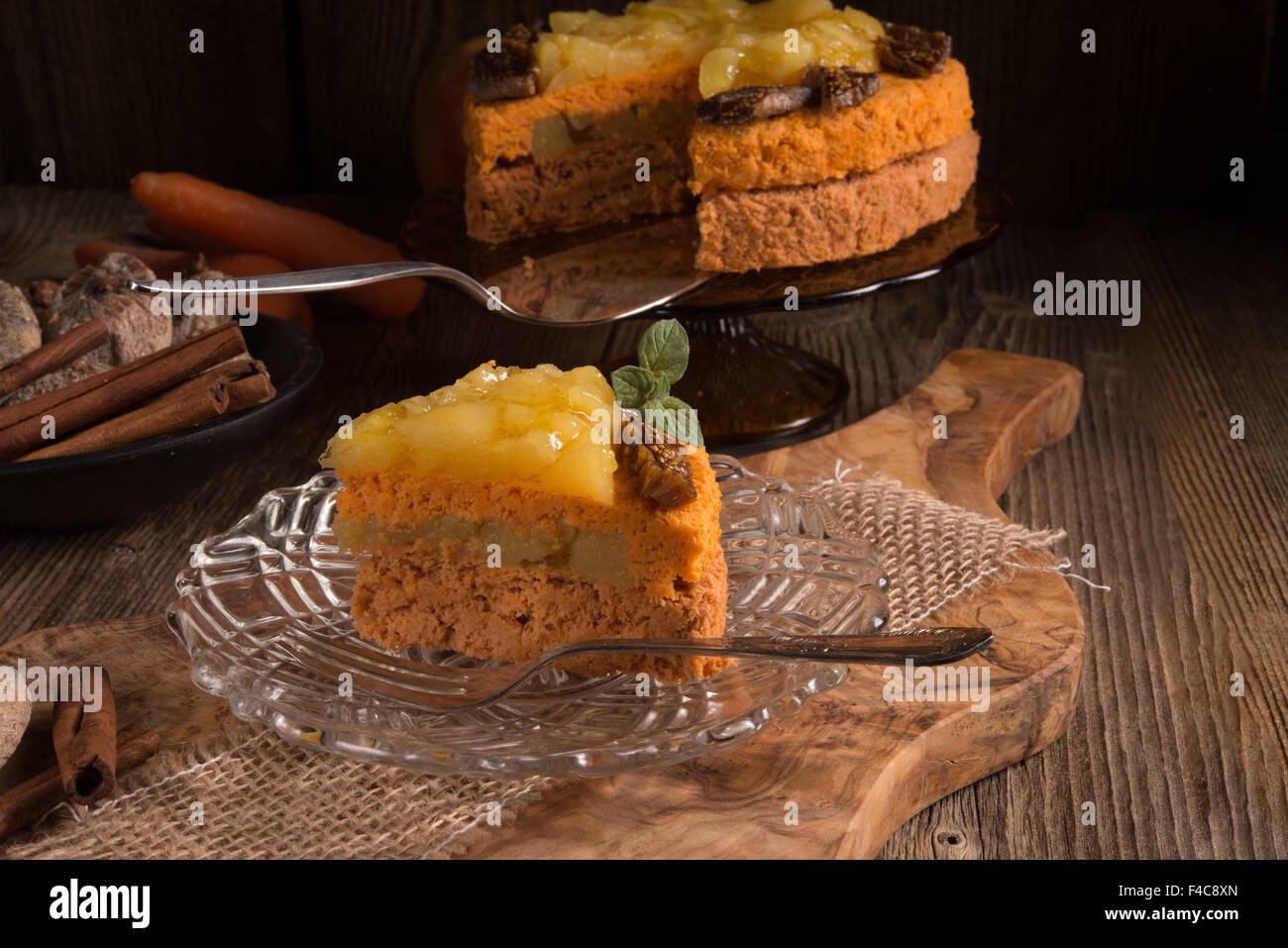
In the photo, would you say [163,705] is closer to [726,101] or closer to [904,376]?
[726,101]

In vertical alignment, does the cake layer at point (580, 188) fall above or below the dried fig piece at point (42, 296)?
above

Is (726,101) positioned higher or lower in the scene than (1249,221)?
higher

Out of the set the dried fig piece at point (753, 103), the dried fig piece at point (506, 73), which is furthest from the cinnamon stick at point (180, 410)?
the dried fig piece at point (753, 103)

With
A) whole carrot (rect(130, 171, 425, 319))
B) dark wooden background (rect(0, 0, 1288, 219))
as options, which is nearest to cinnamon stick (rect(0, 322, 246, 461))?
whole carrot (rect(130, 171, 425, 319))

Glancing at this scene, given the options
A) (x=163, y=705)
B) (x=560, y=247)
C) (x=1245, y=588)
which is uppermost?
(x=560, y=247)

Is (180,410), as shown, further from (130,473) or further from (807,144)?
(807,144)

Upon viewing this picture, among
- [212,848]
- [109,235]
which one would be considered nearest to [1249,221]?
[109,235]

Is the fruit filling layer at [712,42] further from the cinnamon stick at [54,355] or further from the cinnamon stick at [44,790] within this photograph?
the cinnamon stick at [44,790]
